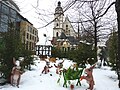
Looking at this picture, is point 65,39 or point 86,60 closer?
point 86,60

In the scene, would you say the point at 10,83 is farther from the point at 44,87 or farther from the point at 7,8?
the point at 7,8

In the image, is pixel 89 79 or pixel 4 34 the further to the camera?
pixel 4 34

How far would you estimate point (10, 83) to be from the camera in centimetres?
1048

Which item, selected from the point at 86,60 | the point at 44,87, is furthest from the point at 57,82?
the point at 86,60

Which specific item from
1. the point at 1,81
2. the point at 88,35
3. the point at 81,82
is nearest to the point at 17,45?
the point at 1,81

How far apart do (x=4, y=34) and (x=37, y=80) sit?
259 cm

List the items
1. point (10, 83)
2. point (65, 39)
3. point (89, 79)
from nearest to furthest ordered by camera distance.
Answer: point (89, 79), point (10, 83), point (65, 39)

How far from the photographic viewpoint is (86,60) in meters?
17.3

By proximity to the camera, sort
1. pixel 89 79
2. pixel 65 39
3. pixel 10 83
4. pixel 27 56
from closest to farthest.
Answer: pixel 89 79, pixel 10 83, pixel 27 56, pixel 65 39

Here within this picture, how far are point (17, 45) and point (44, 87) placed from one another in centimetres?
250

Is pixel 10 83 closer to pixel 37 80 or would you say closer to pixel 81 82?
pixel 37 80

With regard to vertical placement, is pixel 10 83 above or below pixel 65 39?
below

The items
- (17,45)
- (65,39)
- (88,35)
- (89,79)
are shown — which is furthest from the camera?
(65,39)

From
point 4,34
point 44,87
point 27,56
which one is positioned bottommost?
point 44,87
